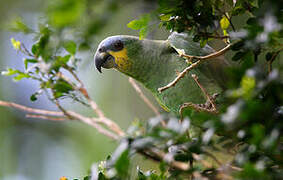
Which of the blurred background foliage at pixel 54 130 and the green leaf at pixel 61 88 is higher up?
the blurred background foliage at pixel 54 130

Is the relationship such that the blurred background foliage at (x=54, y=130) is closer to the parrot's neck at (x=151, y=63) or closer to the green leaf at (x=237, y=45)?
the parrot's neck at (x=151, y=63)

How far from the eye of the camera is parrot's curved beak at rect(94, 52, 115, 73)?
1315mm

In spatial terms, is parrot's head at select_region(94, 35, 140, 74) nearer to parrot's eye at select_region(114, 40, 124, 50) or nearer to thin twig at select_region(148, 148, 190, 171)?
parrot's eye at select_region(114, 40, 124, 50)

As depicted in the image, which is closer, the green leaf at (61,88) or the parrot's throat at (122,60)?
the green leaf at (61,88)

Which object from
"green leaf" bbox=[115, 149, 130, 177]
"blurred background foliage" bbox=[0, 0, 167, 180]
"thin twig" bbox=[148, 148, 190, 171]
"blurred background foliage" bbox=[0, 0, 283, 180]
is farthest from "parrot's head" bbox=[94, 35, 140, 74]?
"blurred background foliage" bbox=[0, 0, 167, 180]

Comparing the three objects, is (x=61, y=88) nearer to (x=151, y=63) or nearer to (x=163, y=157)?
(x=151, y=63)

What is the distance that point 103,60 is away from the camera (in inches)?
52.1

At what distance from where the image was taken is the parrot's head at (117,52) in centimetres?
131

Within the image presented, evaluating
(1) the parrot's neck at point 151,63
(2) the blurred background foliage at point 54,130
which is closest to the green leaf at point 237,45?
(1) the parrot's neck at point 151,63

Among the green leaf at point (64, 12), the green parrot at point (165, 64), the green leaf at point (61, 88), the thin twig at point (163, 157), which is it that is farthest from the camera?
the green parrot at point (165, 64)

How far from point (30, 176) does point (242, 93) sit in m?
3.90

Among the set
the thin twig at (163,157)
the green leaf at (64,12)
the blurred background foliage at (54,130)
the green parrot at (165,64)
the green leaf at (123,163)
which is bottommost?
the green leaf at (123,163)

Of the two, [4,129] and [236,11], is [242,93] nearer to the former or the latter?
[236,11]

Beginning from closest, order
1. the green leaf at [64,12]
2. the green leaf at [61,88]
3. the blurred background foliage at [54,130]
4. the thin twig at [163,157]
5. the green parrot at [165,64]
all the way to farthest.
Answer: the green leaf at [64,12] → the thin twig at [163,157] → the green leaf at [61,88] → the green parrot at [165,64] → the blurred background foliage at [54,130]
